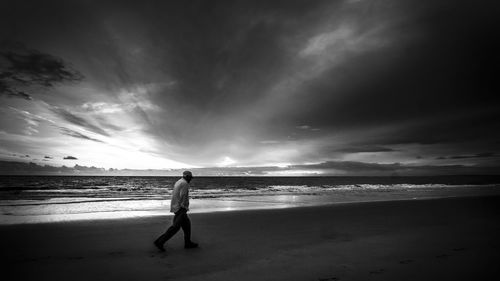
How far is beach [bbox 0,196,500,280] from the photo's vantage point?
6.35 meters

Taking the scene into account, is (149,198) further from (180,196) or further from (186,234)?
(180,196)

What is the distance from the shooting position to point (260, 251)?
8305mm

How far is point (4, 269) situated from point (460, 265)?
10.6m

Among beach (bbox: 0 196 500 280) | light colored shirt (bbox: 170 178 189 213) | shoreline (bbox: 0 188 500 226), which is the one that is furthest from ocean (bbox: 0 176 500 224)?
light colored shirt (bbox: 170 178 189 213)

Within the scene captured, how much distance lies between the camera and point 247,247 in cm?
883

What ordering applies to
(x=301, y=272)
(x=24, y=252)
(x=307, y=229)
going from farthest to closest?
(x=307, y=229) < (x=24, y=252) < (x=301, y=272)

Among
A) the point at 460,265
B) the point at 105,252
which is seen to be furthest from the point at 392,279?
the point at 105,252

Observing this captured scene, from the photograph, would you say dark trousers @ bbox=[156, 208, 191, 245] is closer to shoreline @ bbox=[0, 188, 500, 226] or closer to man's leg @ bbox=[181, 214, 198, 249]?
man's leg @ bbox=[181, 214, 198, 249]

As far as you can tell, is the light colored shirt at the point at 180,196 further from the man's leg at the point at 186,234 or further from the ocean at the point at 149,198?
the ocean at the point at 149,198

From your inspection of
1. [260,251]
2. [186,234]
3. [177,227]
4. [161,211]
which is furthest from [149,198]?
[260,251]

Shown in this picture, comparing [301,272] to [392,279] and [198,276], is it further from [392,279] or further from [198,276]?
[198,276]

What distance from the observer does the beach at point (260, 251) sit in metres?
6.35

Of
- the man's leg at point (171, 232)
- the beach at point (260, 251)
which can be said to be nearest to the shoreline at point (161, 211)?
the beach at point (260, 251)

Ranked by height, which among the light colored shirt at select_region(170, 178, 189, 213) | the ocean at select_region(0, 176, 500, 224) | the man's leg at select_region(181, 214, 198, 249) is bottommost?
the ocean at select_region(0, 176, 500, 224)
